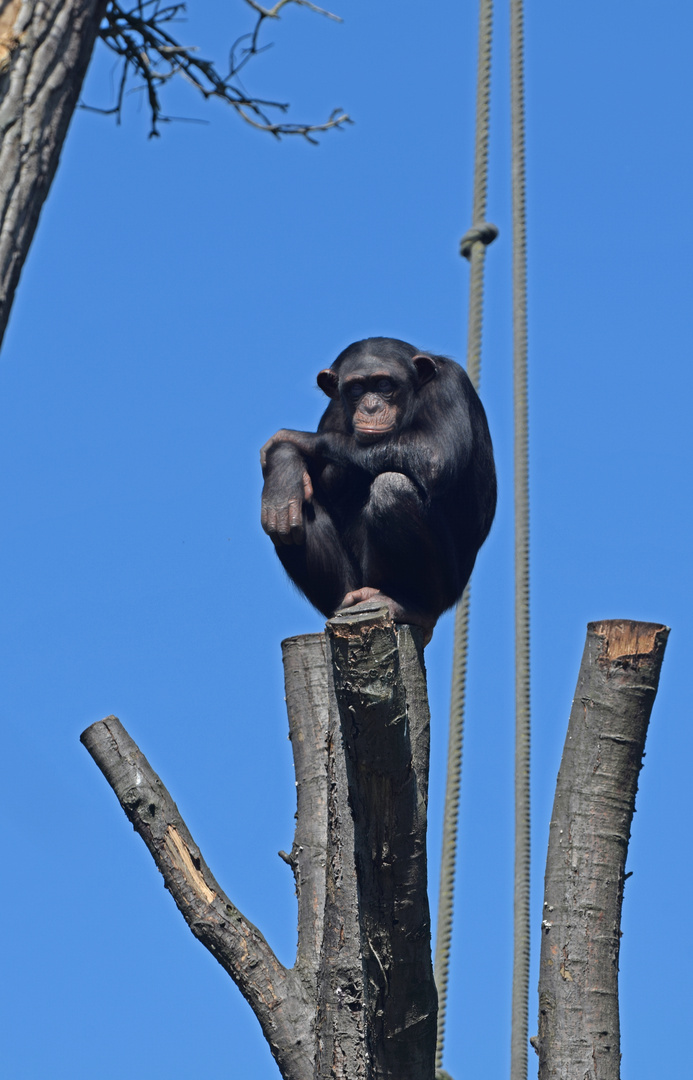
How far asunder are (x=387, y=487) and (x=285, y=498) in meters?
0.40

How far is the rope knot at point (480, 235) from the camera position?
5160 mm

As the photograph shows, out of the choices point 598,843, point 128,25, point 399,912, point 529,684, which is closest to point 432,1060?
point 399,912

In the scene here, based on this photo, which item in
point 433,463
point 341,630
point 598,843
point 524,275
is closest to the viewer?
point 341,630

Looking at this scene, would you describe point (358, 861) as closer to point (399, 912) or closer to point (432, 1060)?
point (399, 912)

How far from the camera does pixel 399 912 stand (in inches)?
99.7

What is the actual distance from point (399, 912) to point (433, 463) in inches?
69.8

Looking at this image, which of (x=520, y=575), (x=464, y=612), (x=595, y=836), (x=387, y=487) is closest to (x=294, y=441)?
(x=387, y=487)

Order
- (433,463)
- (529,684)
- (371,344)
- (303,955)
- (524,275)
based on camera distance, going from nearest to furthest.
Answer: (303,955), (433,463), (371,344), (529,684), (524,275)

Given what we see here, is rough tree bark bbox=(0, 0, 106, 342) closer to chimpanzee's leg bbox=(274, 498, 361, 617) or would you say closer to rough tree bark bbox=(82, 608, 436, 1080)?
rough tree bark bbox=(82, 608, 436, 1080)

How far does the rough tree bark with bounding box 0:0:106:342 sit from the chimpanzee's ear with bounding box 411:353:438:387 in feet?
5.71

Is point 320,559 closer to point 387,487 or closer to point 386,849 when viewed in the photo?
point 387,487

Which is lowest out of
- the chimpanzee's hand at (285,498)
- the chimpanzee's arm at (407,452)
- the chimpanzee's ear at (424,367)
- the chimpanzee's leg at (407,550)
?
the chimpanzee's leg at (407,550)

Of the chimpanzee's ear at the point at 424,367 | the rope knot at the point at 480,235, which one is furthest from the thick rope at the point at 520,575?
the chimpanzee's ear at the point at 424,367

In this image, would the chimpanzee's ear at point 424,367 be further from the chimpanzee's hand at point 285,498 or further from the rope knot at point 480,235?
the rope knot at point 480,235
